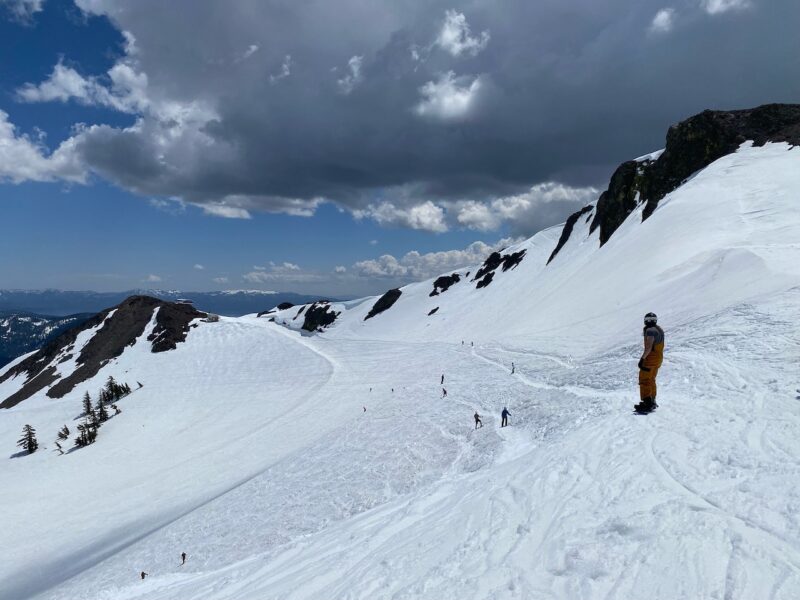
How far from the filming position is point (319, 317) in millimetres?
140000

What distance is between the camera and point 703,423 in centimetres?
1019

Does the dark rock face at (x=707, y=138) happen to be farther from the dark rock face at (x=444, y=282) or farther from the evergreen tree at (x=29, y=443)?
the evergreen tree at (x=29, y=443)

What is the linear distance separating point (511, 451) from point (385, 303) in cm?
11222

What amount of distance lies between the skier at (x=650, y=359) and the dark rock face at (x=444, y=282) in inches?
4072

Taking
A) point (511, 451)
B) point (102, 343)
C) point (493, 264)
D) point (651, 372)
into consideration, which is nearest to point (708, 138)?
point (651, 372)

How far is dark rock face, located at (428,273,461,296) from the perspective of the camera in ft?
384

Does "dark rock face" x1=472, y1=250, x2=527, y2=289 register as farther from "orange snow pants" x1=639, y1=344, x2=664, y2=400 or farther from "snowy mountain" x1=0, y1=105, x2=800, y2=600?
"orange snow pants" x1=639, y1=344, x2=664, y2=400

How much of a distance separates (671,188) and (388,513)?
60.7 meters

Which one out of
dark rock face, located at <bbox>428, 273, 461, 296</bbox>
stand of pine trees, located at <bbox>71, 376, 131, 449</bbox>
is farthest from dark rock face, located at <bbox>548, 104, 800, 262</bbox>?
stand of pine trees, located at <bbox>71, 376, 131, 449</bbox>

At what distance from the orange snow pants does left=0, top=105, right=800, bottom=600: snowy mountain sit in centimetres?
64

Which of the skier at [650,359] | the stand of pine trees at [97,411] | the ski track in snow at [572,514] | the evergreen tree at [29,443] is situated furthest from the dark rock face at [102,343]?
the skier at [650,359]

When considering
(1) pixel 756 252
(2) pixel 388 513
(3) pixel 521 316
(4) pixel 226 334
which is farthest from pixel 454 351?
(4) pixel 226 334

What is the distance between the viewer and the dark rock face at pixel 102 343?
237 feet

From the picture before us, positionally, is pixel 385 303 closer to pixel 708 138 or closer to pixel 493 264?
pixel 493 264
